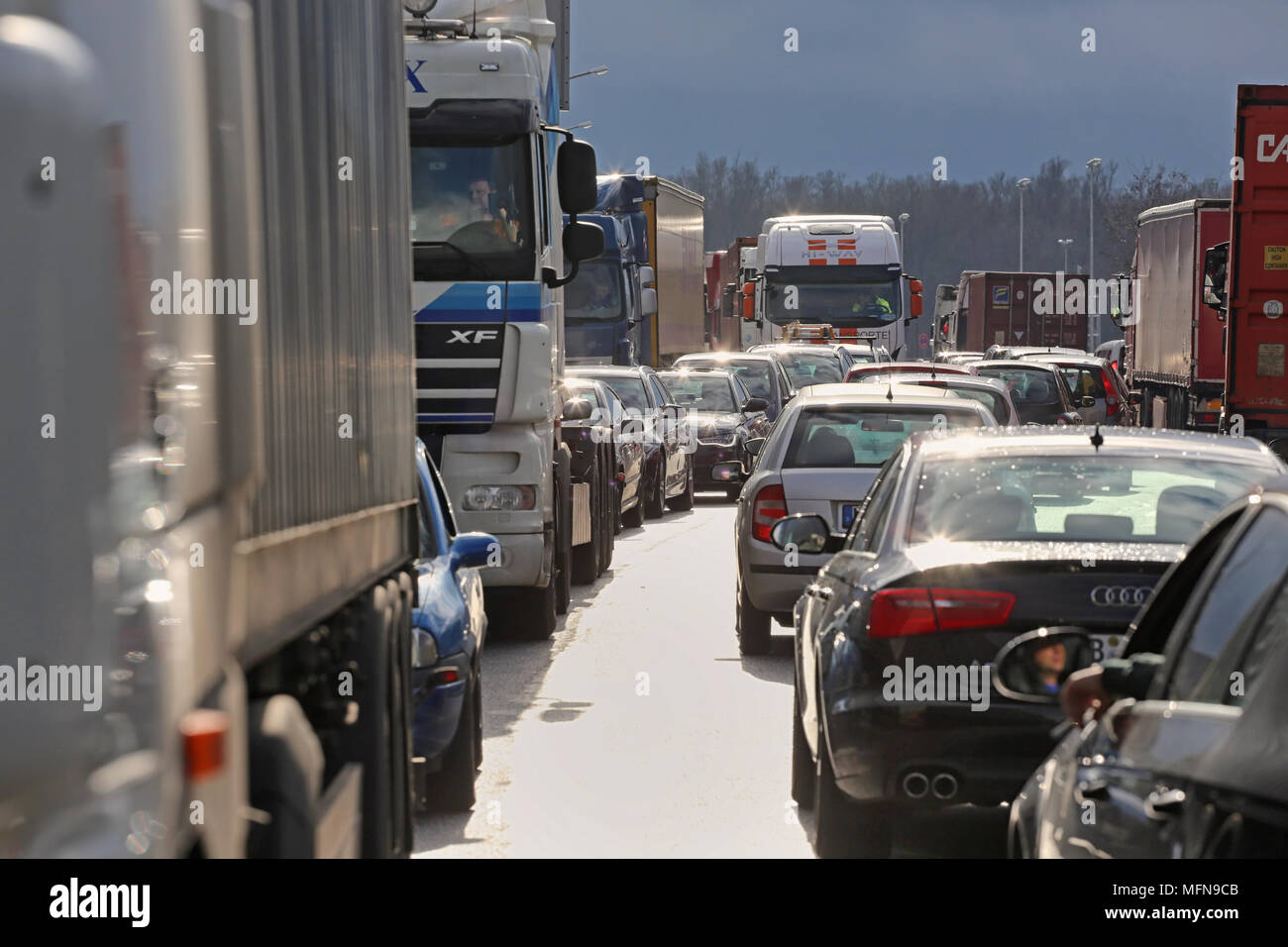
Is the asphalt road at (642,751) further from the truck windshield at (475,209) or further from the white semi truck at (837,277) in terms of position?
the white semi truck at (837,277)

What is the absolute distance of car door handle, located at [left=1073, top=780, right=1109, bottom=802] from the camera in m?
4.06

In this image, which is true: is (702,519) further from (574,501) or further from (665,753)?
(665,753)

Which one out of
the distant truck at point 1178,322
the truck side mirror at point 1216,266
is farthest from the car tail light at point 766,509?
the distant truck at point 1178,322

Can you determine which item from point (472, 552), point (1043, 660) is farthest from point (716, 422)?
point (1043, 660)

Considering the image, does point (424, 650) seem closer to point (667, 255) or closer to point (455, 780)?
point (455, 780)

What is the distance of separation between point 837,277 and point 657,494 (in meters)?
14.9

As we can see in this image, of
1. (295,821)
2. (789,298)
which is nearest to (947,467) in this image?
(295,821)

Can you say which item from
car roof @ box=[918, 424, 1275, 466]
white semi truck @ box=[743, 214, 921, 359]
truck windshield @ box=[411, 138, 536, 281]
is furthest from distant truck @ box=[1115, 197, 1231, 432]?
car roof @ box=[918, 424, 1275, 466]

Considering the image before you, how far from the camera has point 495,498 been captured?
46.6 ft

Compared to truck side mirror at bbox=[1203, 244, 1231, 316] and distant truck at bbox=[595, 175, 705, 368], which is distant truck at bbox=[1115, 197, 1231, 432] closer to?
truck side mirror at bbox=[1203, 244, 1231, 316]

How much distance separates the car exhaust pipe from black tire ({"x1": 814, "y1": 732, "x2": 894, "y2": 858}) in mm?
485

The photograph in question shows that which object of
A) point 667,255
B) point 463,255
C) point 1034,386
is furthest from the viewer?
point 667,255

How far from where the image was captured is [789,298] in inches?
1587

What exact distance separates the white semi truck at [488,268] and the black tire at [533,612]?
0.08 ft
